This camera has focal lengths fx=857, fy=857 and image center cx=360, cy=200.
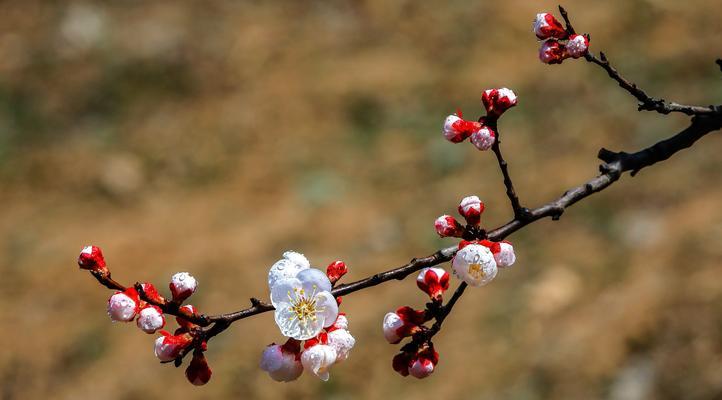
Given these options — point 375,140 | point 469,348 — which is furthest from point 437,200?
point 469,348

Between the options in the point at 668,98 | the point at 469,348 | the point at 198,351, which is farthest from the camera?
the point at 668,98

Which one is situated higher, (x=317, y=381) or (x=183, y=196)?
(x=183, y=196)

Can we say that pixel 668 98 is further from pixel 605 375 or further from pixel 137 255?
pixel 137 255

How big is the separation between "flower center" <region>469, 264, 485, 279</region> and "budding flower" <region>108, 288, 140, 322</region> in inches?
22.4

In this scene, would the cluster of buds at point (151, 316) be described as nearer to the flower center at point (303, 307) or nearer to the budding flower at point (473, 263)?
the flower center at point (303, 307)

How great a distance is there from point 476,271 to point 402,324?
17 cm

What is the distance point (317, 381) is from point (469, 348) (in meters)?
0.85

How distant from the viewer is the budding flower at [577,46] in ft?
5.14

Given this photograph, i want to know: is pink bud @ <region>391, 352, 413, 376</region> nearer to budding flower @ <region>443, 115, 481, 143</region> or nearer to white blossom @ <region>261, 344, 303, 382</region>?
white blossom @ <region>261, 344, 303, 382</region>

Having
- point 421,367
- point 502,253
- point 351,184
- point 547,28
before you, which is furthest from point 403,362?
point 351,184

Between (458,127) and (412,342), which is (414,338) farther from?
(458,127)

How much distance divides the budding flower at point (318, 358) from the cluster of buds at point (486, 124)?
44 centimetres

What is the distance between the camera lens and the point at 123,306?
4.72 ft

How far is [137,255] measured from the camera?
6.04m
